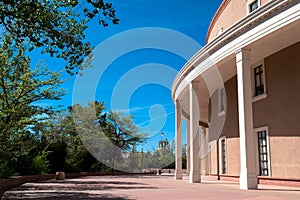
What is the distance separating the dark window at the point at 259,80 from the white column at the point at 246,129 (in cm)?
352

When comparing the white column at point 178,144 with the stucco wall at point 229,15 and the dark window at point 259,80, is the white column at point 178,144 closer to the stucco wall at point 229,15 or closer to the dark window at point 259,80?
the stucco wall at point 229,15

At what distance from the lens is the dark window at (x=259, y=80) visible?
53.7ft

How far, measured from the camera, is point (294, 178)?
44.8 feet

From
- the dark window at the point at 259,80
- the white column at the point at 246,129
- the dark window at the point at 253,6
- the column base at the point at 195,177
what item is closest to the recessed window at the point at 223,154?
the column base at the point at 195,177

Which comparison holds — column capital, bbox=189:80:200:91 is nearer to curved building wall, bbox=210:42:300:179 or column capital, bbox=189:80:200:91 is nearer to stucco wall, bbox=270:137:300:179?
curved building wall, bbox=210:42:300:179

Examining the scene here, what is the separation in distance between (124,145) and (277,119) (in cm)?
2926

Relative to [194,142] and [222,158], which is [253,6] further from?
[222,158]

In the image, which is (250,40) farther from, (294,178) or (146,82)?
(146,82)

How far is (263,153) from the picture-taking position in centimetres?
1590

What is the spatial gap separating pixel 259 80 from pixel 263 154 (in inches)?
154

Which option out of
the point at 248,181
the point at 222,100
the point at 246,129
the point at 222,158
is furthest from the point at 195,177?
the point at 222,100

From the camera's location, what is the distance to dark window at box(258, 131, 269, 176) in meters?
15.6

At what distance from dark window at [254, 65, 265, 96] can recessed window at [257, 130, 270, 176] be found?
214cm

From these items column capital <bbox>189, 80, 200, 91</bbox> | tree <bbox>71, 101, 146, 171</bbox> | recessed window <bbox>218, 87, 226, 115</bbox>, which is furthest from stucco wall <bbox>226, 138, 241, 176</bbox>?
tree <bbox>71, 101, 146, 171</bbox>
